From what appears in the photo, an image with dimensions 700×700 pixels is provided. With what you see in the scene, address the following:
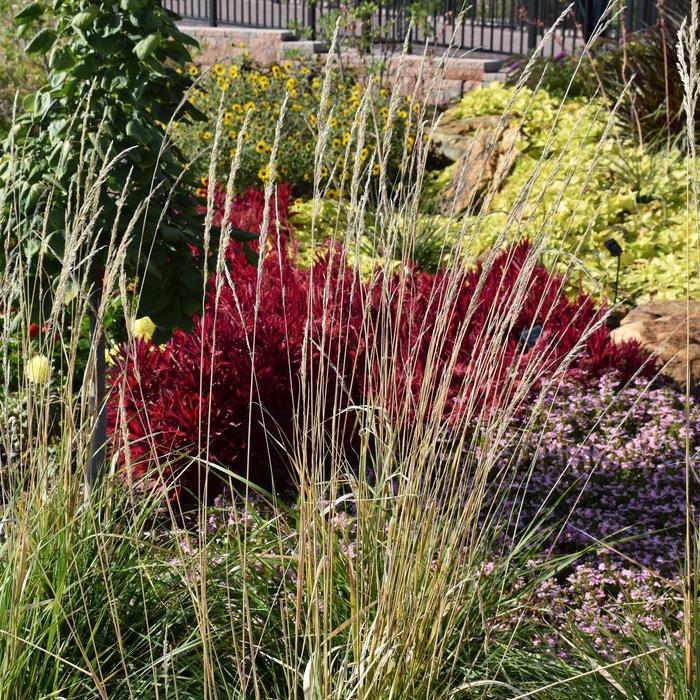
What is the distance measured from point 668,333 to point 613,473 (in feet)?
3.01

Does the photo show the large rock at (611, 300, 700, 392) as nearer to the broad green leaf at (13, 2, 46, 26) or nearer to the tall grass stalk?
the tall grass stalk

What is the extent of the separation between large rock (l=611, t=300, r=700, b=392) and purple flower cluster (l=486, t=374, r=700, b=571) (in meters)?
0.37

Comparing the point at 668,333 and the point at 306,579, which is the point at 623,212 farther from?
the point at 306,579

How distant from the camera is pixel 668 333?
4027 mm

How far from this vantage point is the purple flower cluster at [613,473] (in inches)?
122

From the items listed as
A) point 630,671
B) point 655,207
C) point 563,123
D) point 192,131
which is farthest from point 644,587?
point 192,131

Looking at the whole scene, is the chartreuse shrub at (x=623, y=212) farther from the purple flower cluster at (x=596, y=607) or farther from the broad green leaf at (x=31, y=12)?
the broad green leaf at (x=31, y=12)

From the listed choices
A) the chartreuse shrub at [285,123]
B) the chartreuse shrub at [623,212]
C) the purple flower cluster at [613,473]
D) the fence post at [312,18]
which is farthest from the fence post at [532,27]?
the purple flower cluster at [613,473]

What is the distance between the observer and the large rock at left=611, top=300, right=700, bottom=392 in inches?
165

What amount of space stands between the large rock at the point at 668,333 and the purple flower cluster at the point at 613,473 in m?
0.37

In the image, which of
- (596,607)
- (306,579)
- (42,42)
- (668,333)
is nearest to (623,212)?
(668,333)

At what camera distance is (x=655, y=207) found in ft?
21.4

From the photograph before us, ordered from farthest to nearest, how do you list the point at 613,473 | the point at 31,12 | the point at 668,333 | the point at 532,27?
the point at 532,27 → the point at 668,333 → the point at 613,473 → the point at 31,12

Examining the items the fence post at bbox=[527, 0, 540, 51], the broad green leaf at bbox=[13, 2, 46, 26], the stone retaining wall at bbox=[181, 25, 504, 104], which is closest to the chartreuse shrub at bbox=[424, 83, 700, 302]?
the stone retaining wall at bbox=[181, 25, 504, 104]
